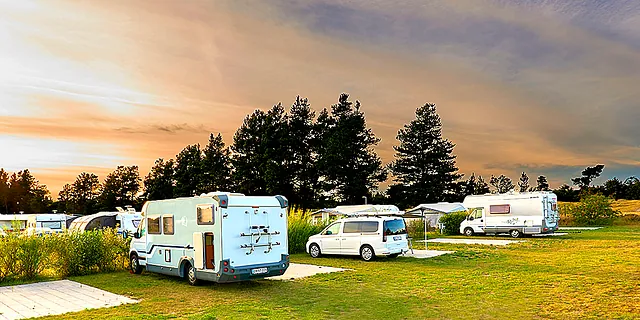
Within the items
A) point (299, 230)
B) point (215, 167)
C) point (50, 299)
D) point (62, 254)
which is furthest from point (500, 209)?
point (215, 167)

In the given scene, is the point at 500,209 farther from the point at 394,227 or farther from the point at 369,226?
the point at 369,226

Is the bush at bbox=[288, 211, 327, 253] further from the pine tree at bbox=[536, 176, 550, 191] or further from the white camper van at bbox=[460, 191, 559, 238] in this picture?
the pine tree at bbox=[536, 176, 550, 191]

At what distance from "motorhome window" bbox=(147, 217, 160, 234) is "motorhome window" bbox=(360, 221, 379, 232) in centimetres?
706

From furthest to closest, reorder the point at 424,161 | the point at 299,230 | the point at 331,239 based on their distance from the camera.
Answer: the point at 424,161 → the point at 299,230 → the point at 331,239

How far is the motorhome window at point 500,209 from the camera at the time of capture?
2926 cm

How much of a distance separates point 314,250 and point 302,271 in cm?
436

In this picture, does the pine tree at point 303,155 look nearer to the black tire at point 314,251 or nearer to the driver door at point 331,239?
the black tire at point 314,251

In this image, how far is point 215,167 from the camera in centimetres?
5634

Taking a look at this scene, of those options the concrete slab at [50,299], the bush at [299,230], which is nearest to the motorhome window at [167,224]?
the concrete slab at [50,299]

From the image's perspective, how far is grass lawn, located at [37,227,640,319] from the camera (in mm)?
9531

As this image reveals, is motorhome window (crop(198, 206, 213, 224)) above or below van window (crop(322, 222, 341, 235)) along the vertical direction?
above

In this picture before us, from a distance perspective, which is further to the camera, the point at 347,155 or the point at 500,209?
the point at 347,155

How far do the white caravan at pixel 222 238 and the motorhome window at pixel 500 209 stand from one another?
1938 centimetres

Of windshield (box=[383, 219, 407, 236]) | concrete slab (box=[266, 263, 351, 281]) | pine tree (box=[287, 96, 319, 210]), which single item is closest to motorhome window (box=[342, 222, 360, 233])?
windshield (box=[383, 219, 407, 236])
